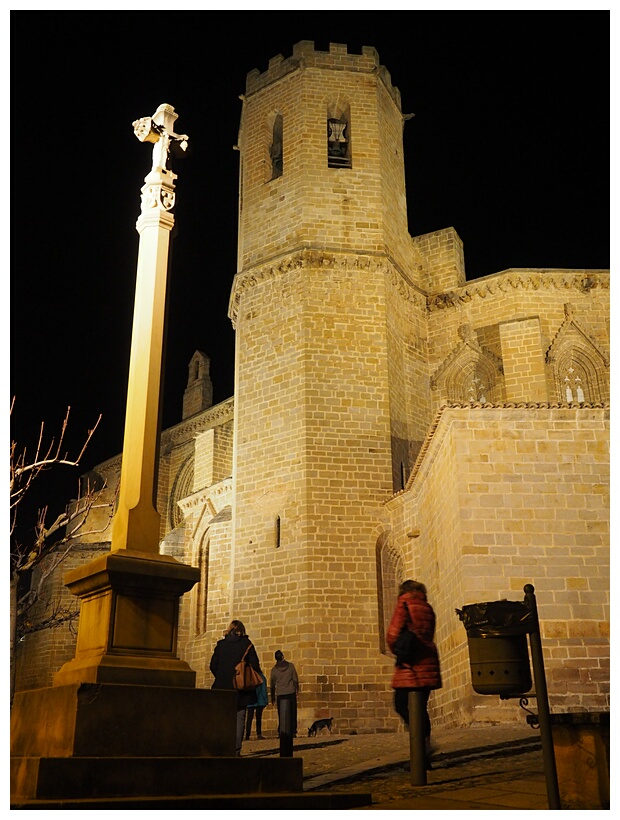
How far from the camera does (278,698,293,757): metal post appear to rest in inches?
345

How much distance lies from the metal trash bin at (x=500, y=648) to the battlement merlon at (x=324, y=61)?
63.4 feet

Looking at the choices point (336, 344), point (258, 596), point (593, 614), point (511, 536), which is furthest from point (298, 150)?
point (593, 614)

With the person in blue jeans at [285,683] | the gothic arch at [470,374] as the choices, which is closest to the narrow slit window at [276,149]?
the gothic arch at [470,374]

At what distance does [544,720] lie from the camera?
185 inches

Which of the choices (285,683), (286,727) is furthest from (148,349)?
(285,683)

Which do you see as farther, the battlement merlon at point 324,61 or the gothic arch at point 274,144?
the gothic arch at point 274,144

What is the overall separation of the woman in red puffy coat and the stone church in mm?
5075

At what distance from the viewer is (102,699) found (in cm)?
497

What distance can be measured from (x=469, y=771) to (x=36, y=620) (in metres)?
23.5

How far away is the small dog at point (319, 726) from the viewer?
49.2ft

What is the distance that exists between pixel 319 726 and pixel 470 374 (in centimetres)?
987

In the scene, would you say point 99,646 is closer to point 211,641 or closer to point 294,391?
point 294,391

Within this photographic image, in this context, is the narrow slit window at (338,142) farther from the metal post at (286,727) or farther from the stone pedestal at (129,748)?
the stone pedestal at (129,748)

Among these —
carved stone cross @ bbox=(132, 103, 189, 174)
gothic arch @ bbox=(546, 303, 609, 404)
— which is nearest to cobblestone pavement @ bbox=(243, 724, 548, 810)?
carved stone cross @ bbox=(132, 103, 189, 174)
